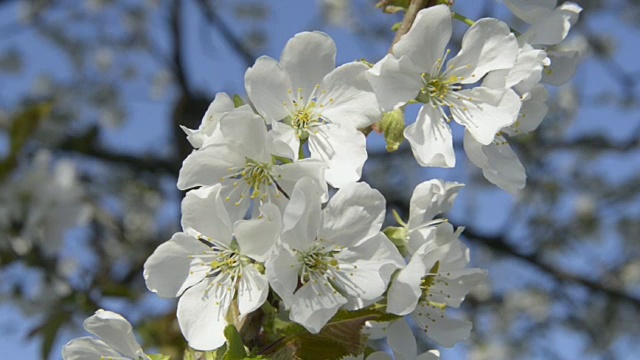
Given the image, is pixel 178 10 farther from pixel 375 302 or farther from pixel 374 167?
pixel 375 302

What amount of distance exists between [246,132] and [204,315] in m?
0.30

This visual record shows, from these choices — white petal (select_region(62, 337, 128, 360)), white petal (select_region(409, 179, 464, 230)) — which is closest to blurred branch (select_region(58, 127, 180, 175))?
Result: white petal (select_region(62, 337, 128, 360))

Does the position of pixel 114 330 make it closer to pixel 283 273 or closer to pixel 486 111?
pixel 283 273

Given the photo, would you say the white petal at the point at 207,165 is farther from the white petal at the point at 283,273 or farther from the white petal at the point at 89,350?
the white petal at the point at 89,350

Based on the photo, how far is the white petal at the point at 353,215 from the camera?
105 centimetres

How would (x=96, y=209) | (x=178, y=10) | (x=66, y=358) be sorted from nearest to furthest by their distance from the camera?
(x=66, y=358), (x=96, y=209), (x=178, y=10)

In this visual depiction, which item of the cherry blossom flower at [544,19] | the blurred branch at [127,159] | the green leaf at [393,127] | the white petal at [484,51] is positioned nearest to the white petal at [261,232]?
the green leaf at [393,127]

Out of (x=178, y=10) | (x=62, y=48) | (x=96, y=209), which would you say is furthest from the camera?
(x=62, y=48)

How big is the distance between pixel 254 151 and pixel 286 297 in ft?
0.79

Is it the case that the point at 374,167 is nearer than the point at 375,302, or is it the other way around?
the point at 375,302

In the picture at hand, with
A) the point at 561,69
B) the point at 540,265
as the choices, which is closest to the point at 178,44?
the point at 540,265

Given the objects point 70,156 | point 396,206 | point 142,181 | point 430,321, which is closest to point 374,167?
point 142,181

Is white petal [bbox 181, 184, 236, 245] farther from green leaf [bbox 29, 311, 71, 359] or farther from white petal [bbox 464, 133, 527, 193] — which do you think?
green leaf [bbox 29, 311, 71, 359]

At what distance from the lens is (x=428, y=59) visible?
4.01ft
